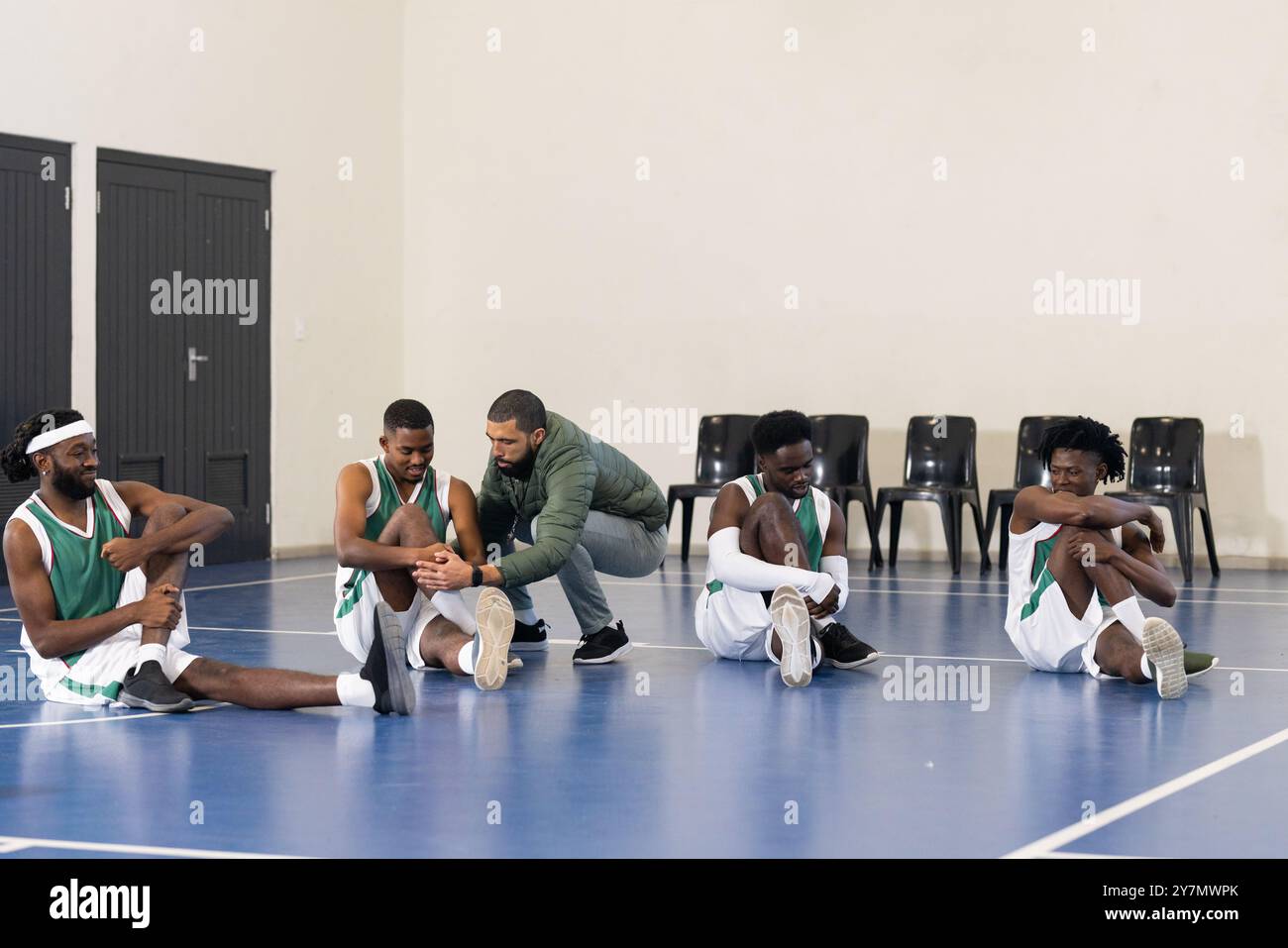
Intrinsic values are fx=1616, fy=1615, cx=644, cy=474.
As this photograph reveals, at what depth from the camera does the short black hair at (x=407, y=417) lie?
5.41 meters

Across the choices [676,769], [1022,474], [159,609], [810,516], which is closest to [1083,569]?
[810,516]

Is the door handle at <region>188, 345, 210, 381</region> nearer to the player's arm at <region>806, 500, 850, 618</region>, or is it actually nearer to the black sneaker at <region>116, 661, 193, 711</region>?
the player's arm at <region>806, 500, 850, 618</region>

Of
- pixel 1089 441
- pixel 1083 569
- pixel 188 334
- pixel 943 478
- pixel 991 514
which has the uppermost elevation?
pixel 188 334

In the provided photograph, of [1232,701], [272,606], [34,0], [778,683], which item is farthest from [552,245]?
[1232,701]

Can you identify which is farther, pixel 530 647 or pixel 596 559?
pixel 530 647

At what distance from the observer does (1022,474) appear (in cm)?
1021

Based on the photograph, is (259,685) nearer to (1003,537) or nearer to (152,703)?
(152,703)

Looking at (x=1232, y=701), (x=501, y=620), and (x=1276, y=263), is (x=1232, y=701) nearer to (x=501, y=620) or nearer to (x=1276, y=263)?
(x=501, y=620)

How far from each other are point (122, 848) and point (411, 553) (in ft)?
6.91

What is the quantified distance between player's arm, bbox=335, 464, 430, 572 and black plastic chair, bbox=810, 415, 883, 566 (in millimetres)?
5412

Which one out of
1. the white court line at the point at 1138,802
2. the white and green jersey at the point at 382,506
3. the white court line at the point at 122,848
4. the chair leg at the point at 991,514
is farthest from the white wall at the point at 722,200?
the white court line at the point at 122,848

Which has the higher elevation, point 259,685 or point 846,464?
point 846,464

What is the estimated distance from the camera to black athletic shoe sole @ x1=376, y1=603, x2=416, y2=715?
4508 mm

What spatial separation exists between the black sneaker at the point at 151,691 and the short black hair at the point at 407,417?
44.1 inches
